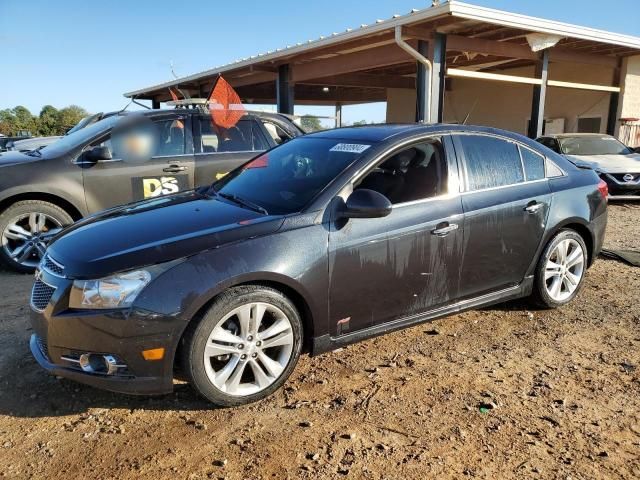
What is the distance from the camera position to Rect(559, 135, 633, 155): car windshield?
10867mm

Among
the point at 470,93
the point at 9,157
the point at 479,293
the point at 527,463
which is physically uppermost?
the point at 470,93

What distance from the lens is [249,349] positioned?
2920mm

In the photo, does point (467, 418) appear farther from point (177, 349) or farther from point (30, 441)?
point (30, 441)

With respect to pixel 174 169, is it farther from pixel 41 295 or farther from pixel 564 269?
pixel 564 269

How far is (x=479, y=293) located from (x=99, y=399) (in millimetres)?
2696

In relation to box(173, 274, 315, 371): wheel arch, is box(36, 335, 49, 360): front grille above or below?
below

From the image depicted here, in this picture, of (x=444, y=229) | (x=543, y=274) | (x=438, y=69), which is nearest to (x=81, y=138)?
(x=444, y=229)

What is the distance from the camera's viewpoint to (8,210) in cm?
538

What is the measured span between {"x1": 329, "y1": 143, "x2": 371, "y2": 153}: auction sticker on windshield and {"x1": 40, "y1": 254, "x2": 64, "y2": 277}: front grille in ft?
6.38

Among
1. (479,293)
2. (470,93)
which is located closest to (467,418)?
(479,293)

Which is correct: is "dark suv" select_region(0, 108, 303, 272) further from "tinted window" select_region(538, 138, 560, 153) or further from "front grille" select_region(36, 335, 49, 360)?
"tinted window" select_region(538, 138, 560, 153)

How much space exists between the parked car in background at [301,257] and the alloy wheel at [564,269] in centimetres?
2

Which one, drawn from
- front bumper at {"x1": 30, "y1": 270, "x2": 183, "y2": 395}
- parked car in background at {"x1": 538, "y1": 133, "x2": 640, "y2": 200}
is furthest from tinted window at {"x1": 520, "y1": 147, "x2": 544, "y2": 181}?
parked car in background at {"x1": 538, "y1": 133, "x2": 640, "y2": 200}

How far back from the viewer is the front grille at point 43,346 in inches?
113
